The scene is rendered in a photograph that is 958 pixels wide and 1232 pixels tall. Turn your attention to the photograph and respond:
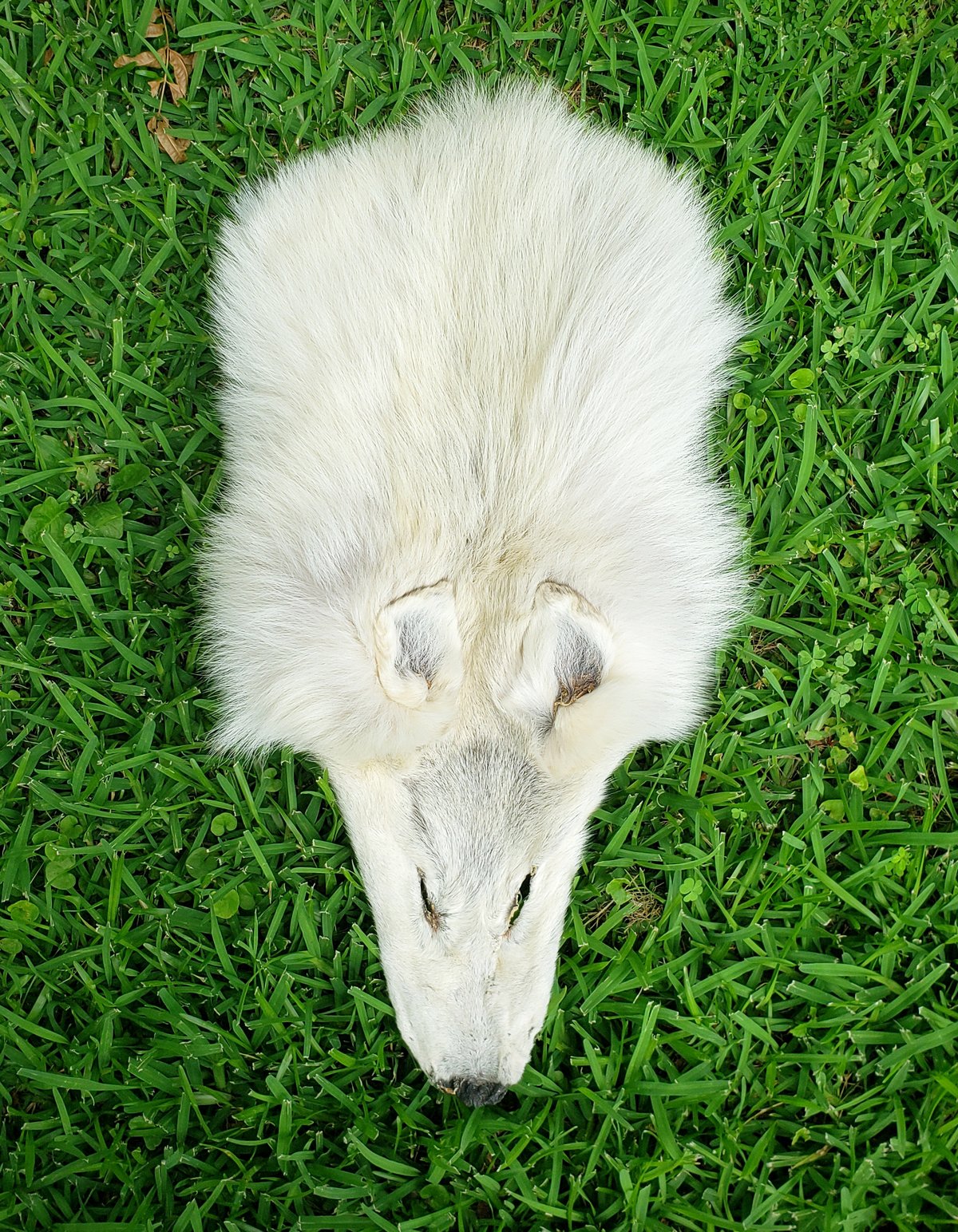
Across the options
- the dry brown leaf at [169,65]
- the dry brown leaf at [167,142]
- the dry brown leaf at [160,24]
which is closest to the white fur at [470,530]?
the dry brown leaf at [167,142]

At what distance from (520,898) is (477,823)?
0.32m

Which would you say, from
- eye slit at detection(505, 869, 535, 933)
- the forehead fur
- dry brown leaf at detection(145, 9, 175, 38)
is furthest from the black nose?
dry brown leaf at detection(145, 9, 175, 38)

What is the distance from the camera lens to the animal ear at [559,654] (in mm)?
2309

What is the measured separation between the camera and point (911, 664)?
10.0ft

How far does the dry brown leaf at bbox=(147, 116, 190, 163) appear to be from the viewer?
319 centimetres

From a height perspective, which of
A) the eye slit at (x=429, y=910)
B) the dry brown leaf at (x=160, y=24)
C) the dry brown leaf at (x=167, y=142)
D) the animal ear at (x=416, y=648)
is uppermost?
the dry brown leaf at (x=160, y=24)

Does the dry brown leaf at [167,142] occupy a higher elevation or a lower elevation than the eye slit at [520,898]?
higher

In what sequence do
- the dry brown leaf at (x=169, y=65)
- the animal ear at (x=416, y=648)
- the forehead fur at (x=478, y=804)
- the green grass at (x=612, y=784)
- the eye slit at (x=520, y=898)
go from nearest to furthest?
the animal ear at (x=416, y=648) < the forehead fur at (x=478, y=804) < the eye slit at (x=520, y=898) < the green grass at (x=612, y=784) < the dry brown leaf at (x=169, y=65)

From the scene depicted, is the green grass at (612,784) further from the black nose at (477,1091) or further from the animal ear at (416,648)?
the animal ear at (416,648)

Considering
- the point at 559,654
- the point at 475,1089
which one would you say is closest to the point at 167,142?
the point at 559,654

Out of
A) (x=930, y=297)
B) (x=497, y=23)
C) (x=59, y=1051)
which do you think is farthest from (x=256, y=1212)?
(x=497, y=23)

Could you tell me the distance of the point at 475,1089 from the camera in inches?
102

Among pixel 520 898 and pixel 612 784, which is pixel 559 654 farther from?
pixel 612 784

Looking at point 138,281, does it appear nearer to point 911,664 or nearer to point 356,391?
point 356,391
